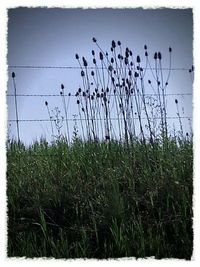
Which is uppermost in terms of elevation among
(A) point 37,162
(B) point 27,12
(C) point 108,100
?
(B) point 27,12

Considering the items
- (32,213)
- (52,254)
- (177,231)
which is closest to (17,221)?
(32,213)

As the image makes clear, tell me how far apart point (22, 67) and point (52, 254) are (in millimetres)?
987

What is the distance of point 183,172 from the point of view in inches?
126

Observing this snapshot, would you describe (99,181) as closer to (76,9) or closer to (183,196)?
(183,196)

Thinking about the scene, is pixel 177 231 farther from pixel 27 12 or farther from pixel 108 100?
pixel 27 12

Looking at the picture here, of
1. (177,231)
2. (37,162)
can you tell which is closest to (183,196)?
(177,231)

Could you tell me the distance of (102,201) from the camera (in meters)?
3.09

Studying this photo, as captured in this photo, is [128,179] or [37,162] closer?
[128,179]

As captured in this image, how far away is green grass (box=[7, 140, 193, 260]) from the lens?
2.93 m

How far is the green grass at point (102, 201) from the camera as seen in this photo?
293cm
